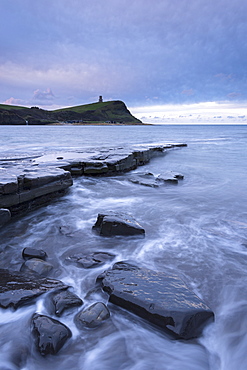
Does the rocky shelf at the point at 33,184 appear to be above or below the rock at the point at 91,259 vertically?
above

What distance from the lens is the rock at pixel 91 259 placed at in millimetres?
3527

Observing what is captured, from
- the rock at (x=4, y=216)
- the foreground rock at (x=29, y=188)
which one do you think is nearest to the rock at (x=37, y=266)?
Answer: the rock at (x=4, y=216)

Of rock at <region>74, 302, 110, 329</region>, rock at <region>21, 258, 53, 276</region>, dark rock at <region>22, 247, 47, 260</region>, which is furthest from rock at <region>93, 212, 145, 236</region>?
rock at <region>74, 302, 110, 329</region>

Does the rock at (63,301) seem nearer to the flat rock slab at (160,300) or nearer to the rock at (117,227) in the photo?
the flat rock slab at (160,300)

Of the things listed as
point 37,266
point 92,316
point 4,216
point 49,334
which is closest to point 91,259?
point 37,266

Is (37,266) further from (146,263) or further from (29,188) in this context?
(29,188)

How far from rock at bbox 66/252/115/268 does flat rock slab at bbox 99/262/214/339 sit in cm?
58

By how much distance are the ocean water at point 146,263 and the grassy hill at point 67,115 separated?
11356 centimetres

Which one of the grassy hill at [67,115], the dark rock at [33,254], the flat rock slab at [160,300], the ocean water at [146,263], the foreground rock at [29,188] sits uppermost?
the grassy hill at [67,115]

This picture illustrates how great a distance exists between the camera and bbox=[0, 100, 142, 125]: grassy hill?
4257 inches

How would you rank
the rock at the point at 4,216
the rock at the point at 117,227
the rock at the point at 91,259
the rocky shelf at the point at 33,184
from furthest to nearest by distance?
the rocky shelf at the point at 33,184 → the rock at the point at 4,216 → the rock at the point at 117,227 → the rock at the point at 91,259

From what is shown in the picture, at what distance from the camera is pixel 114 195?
7.52 meters

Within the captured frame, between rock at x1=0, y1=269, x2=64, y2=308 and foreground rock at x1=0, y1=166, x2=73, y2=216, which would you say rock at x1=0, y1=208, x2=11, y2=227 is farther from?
rock at x1=0, y1=269, x2=64, y2=308

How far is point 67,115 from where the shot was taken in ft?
472
